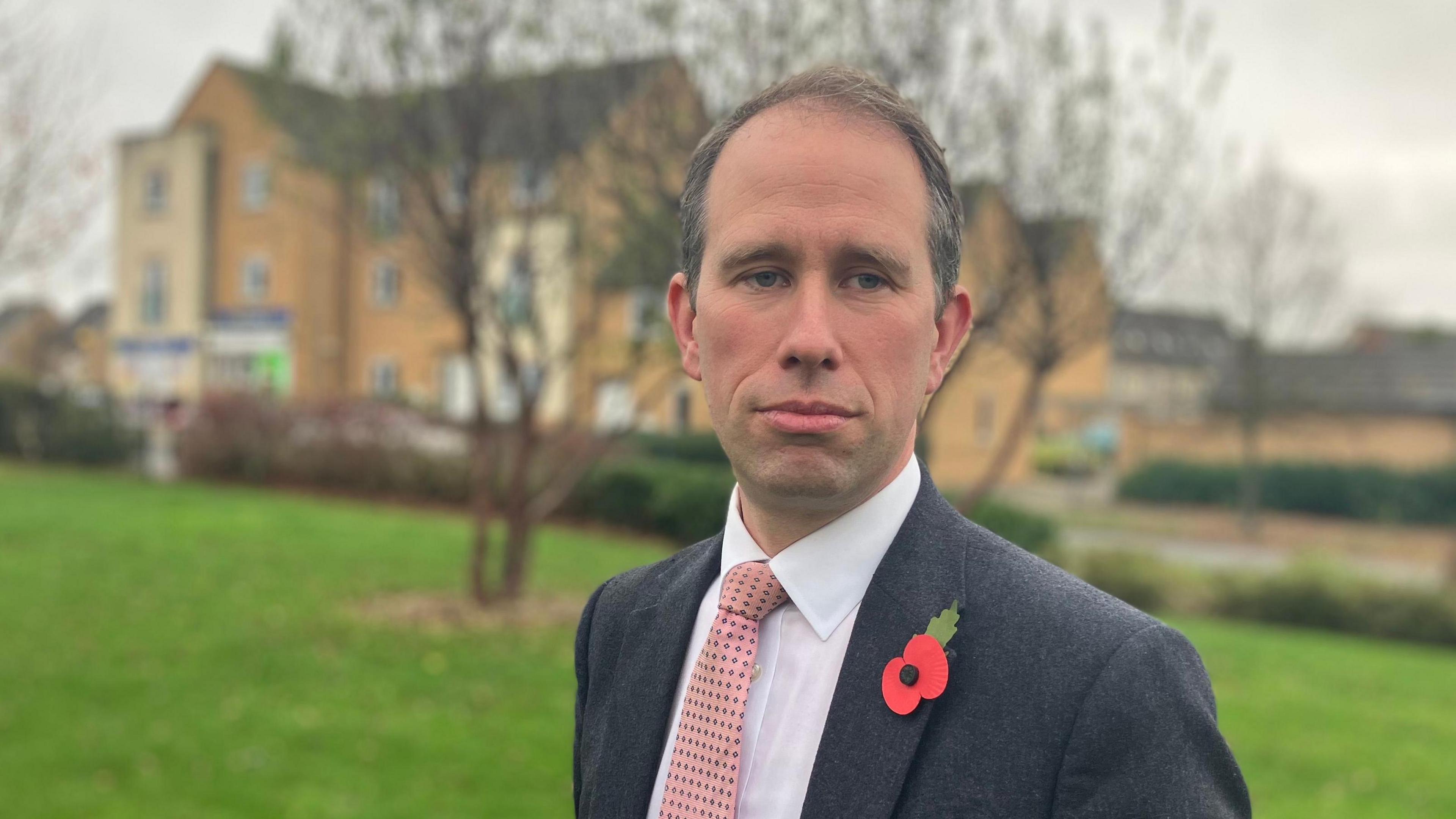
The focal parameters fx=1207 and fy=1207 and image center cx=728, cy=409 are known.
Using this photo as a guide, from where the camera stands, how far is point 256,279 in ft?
126

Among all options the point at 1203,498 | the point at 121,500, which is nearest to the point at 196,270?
the point at 121,500

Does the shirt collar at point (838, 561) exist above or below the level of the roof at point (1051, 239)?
below

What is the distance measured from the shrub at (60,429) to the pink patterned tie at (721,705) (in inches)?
1023

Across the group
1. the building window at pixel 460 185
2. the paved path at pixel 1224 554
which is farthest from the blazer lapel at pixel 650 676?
the paved path at pixel 1224 554

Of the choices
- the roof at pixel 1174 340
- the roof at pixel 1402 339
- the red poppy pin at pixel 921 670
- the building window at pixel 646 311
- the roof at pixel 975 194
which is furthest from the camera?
the roof at pixel 1402 339

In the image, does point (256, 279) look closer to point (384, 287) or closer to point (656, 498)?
point (384, 287)

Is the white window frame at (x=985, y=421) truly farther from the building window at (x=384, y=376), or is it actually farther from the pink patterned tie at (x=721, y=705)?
the pink patterned tie at (x=721, y=705)

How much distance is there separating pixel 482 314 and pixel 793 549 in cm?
897

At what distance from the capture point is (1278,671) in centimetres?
1152

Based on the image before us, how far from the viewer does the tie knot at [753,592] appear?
5.37 ft

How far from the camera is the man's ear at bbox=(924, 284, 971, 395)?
166 centimetres

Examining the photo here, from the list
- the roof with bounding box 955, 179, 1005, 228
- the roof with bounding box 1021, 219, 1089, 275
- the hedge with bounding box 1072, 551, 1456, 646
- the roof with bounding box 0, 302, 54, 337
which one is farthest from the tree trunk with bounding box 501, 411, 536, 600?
the roof with bounding box 0, 302, 54, 337

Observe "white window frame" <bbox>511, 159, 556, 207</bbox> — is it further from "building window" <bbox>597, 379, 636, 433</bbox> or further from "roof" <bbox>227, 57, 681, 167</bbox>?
"building window" <bbox>597, 379, 636, 433</bbox>

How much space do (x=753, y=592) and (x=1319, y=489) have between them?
32309 millimetres
